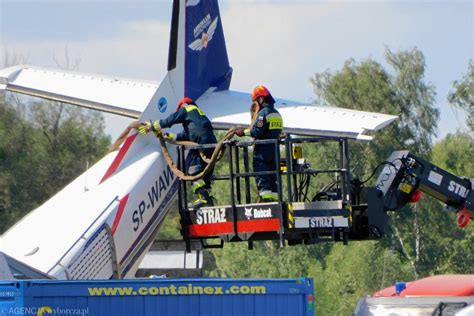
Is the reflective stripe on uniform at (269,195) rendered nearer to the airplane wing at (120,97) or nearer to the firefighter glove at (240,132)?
the firefighter glove at (240,132)

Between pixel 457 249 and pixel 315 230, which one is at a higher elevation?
pixel 457 249

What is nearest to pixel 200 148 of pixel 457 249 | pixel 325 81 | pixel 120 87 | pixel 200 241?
pixel 200 241

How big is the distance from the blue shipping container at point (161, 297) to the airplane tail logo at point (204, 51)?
5976 millimetres

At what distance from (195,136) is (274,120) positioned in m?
1.19

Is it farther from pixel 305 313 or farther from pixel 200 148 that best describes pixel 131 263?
pixel 305 313

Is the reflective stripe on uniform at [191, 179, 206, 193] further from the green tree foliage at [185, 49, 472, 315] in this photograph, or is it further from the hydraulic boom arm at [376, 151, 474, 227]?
the green tree foliage at [185, 49, 472, 315]

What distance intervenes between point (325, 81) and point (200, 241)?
34.0 metres

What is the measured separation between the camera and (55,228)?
16.1 m

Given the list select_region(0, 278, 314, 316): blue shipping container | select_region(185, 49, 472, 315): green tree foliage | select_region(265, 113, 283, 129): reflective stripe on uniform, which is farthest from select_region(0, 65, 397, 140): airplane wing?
select_region(185, 49, 472, 315): green tree foliage

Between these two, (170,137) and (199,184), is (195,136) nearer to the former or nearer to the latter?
(170,137)

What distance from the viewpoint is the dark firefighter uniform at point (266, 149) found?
16.5 meters

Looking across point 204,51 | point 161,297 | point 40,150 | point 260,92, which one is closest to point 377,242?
point 40,150

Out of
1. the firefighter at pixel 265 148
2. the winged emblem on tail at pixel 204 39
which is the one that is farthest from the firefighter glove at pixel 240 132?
the winged emblem on tail at pixel 204 39

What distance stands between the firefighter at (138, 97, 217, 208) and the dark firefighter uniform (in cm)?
68
